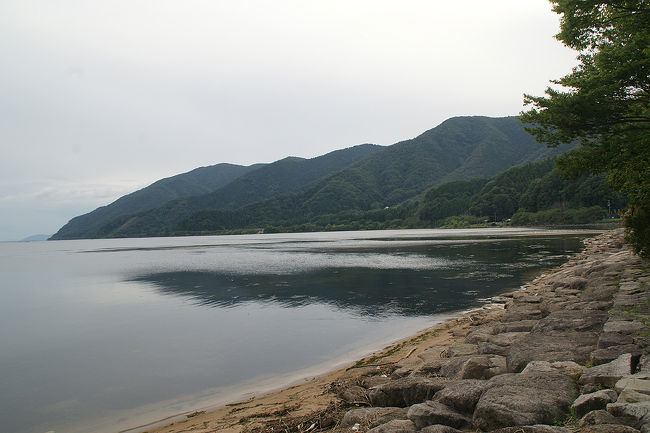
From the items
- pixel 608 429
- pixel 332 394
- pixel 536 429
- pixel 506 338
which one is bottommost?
pixel 332 394

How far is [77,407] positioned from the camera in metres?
10.9

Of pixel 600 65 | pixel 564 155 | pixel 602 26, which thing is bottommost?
pixel 564 155

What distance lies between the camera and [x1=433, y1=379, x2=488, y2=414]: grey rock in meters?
6.20

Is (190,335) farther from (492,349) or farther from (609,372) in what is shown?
(609,372)

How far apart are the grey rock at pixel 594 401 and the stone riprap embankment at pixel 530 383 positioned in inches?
0.4

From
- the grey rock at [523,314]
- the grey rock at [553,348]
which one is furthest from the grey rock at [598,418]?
the grey rock at [523,314]

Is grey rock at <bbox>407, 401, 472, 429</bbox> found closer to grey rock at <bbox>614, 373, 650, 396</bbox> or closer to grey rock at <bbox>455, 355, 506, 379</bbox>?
grey rock at <bbox>614, 373, 650, 396</bbox>

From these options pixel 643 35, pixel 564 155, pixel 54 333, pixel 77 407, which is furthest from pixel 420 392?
pixel 54 333

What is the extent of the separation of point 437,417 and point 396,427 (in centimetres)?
60

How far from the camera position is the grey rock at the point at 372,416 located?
255 inches

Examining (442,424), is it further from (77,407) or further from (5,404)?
(5,404)

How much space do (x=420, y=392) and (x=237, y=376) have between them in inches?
282

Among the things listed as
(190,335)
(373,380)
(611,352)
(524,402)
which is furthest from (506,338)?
(190,335)

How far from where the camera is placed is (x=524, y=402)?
552 centimetres
